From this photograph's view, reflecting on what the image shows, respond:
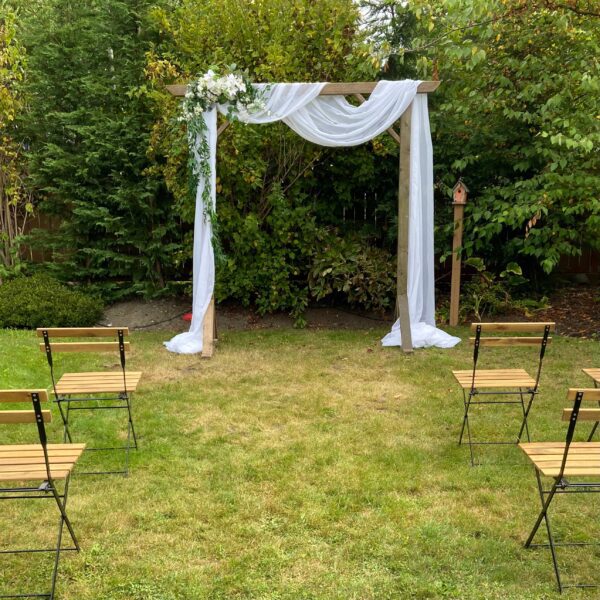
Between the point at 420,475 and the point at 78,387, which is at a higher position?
the point at 78,387

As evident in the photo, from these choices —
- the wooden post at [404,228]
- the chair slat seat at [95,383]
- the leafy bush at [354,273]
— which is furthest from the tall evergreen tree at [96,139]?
the chair slat seat at [95,383]

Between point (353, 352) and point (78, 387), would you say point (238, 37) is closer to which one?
point (353, 352)

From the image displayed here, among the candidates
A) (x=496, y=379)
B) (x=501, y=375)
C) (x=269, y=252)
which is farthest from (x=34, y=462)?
(x=269, y=252)

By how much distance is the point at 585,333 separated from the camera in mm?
7148

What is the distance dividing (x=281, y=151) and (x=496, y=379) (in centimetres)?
458

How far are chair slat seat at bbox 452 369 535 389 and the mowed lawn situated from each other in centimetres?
45

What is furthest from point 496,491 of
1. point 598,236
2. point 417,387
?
point 598,236

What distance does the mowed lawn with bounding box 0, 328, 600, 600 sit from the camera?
2.70m

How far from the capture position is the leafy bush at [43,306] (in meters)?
7.28

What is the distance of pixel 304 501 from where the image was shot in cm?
336

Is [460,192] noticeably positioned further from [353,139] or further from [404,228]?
[353,139]

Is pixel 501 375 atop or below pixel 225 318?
atop

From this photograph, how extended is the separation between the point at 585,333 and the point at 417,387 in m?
2.98

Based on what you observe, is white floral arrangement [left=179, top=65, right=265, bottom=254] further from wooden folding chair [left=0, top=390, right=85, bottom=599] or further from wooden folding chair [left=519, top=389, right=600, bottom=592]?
wooden folding chair [left=519, top=389, right=600, bottom=592]
